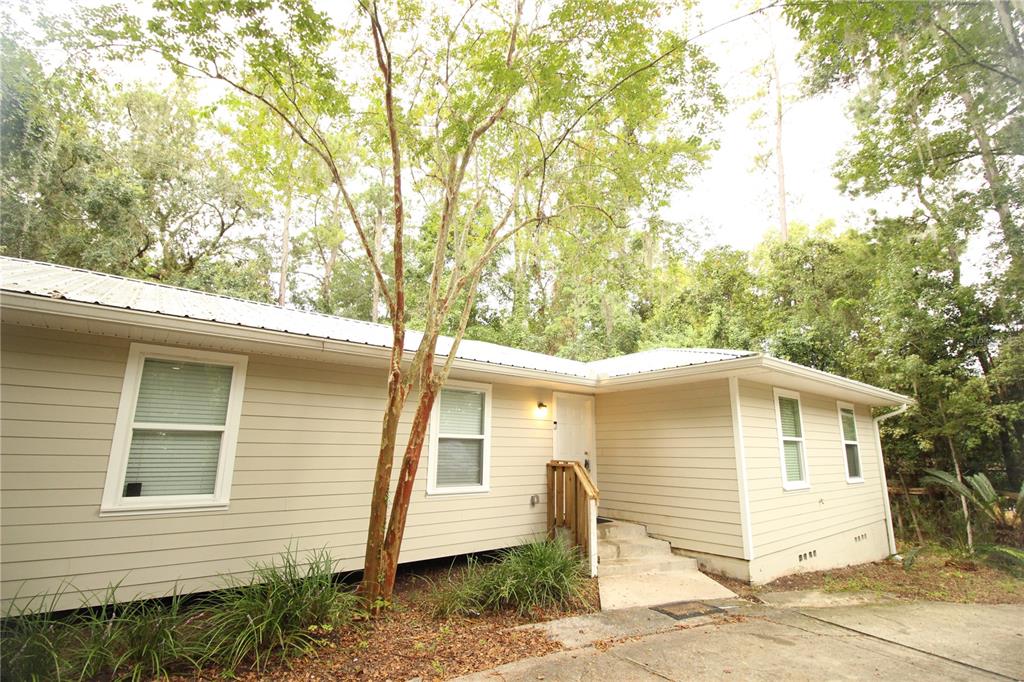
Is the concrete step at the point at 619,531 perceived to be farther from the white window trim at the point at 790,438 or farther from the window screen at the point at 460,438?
the white window trim at the point at 790,438

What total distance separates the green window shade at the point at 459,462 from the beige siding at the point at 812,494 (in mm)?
3514

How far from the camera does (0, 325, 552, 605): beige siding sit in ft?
11.6

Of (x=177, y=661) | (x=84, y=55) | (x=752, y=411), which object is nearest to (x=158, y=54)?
(x=84, y=55)

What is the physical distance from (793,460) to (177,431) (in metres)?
7.83

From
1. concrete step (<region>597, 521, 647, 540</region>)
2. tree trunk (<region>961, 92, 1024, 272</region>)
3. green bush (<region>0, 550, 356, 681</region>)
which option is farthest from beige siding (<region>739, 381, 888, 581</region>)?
green bush (<region>0, 550, 356, 681</region>)

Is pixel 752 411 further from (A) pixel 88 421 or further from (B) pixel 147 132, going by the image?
(B) pixel 147 132

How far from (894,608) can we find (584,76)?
22.3 feet

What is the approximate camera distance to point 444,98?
545 centimetres

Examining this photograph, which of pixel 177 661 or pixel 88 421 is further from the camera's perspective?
pixel 88 421

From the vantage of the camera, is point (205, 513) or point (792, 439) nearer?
point (205, 513)

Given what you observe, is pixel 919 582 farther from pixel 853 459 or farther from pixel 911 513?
pixel 911 513

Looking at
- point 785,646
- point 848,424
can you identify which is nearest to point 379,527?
point 785,646

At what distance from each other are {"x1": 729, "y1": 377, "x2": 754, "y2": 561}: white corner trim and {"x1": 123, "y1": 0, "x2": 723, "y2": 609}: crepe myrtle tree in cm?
278

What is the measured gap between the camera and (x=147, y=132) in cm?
1355
